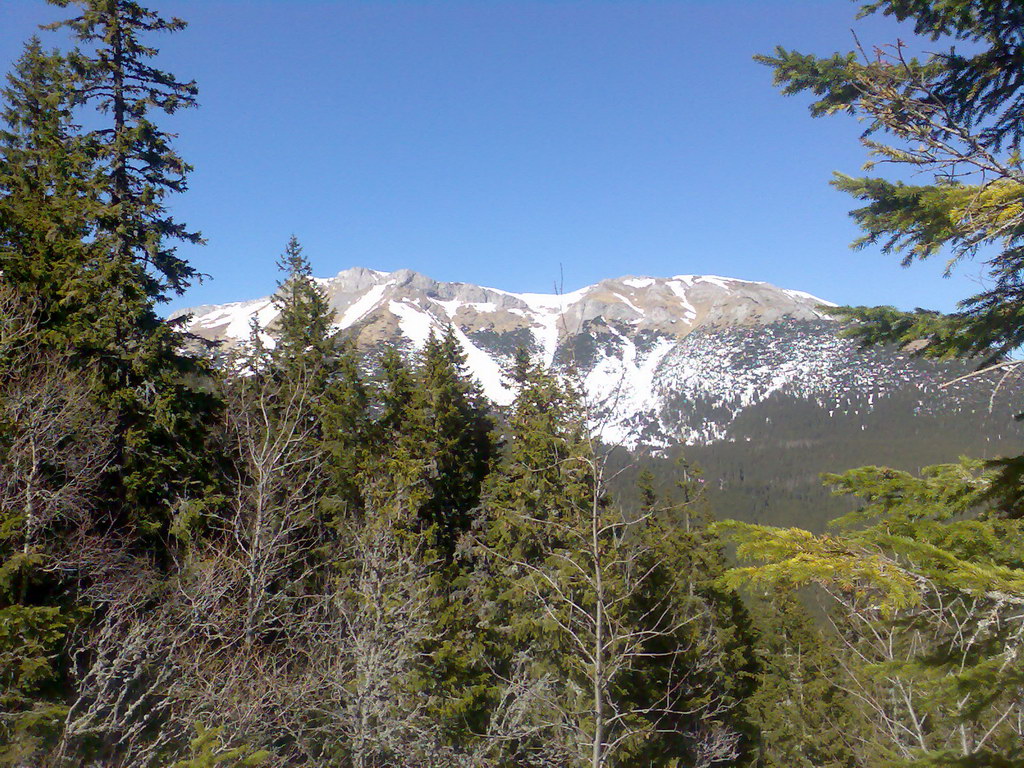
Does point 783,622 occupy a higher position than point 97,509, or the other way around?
point 97,509

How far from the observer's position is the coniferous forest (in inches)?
171

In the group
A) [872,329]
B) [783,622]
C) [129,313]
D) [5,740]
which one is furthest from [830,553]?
[783,622]

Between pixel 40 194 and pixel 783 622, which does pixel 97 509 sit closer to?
pixel 40 194

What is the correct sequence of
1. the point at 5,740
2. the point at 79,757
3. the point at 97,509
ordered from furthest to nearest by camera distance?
the point at 97,509 < the point at 79,757 < the point at 5,740

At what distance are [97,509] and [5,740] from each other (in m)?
5.79

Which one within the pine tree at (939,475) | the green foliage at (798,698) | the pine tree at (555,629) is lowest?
the green foliage at (798,698)

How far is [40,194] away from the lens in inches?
496

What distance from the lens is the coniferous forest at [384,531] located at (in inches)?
171

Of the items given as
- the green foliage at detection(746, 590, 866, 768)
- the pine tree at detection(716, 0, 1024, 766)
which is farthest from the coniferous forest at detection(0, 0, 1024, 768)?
the green foliage at detection(746, 590, 866, 768)

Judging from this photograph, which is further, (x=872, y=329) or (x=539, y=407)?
(x=539, y=407)

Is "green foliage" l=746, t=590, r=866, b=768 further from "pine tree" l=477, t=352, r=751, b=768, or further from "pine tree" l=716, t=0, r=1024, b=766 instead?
"pine tree" l=716, t=0, r=1024, b=766

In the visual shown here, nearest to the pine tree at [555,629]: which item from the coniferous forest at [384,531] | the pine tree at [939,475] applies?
the coniferous forest at [384,531]

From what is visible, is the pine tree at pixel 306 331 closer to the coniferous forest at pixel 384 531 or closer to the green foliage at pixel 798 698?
the coniferous forest at pixel 384 531

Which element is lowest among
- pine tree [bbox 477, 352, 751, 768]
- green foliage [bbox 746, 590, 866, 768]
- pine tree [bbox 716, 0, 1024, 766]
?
green foliage [bbox 746, 590, 866, 768]
